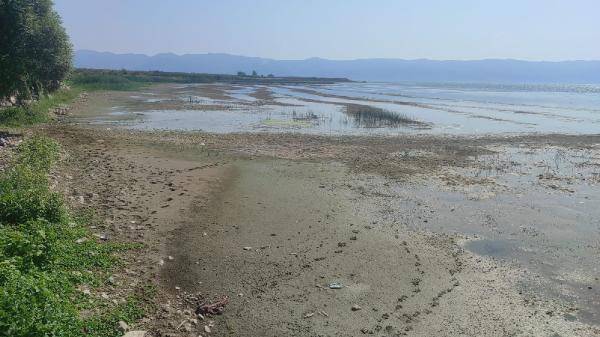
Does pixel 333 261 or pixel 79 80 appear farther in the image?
pixel 79 80

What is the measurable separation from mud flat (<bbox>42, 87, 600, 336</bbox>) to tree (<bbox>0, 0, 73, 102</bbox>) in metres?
4.08

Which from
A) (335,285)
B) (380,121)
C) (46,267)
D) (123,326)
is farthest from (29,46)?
(380,121)

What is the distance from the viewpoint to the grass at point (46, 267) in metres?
6.38

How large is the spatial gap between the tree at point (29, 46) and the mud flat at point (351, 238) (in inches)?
161

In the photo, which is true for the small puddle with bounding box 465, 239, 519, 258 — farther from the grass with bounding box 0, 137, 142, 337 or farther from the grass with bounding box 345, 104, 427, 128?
the grass with bounding box 345, 104, 427, 128

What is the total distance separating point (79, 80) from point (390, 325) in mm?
78454

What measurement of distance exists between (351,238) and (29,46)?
19.4 metres

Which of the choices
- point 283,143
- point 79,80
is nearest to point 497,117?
point 283,143

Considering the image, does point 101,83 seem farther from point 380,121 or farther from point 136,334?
point 136,334

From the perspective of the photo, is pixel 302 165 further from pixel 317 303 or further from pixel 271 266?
pixel 317 303

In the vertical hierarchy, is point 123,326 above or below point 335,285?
above

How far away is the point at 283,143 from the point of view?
2777cm

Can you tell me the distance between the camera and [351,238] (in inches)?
501

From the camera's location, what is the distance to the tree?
70.8ft
